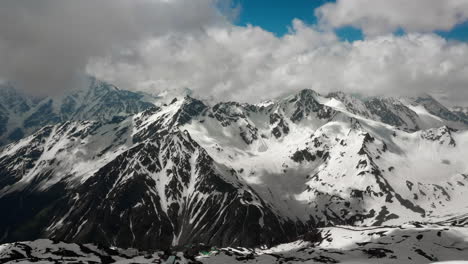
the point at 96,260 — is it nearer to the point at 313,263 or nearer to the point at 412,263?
the point at 313,263

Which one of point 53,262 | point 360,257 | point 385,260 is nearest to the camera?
point 53,262

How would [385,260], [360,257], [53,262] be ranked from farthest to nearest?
[360,257] → [385,260] → [53,262]

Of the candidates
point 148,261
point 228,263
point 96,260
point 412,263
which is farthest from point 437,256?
point 96,260

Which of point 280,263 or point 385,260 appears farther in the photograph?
point 280,263

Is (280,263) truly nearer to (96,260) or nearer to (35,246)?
(96,260)

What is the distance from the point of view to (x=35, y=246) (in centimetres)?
18862

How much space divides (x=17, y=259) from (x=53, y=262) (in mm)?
18415

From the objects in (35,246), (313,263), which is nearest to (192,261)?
(313,263)

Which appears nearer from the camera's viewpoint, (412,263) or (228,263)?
(412,263)

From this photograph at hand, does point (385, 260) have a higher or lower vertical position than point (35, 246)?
lower

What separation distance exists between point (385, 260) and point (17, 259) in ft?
634

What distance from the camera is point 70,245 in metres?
197

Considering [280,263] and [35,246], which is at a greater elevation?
[35,246]

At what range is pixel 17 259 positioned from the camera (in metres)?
170
